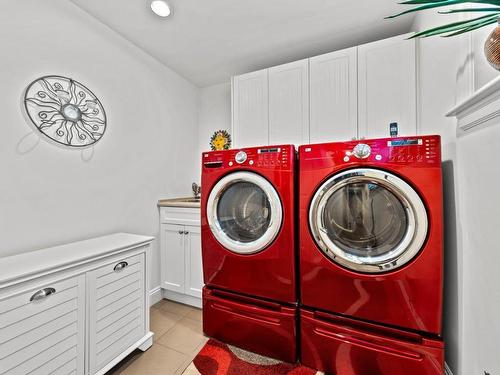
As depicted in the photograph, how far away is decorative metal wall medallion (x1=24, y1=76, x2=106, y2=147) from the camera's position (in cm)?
139

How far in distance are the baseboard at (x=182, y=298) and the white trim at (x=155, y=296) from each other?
0.06 metres

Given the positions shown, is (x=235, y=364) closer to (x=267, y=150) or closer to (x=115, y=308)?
(x=115, y=308)

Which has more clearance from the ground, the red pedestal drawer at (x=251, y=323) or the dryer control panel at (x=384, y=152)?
the dryer control panel at (x=384, y=152)

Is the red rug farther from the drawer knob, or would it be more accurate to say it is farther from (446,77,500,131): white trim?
(446,77,500,131): white trim

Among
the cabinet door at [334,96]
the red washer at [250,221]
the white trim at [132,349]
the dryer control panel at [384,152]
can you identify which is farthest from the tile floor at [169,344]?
the cabinet door at [334,96]

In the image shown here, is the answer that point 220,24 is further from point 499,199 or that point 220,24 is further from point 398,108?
point 499,199

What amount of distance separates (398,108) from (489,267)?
136 centimetres

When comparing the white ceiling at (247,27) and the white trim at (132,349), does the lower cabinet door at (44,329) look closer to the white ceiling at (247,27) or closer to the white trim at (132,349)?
the white trim at (132,349)

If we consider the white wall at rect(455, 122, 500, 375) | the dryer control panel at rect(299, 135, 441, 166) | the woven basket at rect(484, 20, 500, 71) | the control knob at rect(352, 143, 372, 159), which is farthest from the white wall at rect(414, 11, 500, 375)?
the control knob at rect(352, 143, 372, 159)

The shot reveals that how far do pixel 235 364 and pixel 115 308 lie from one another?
0.83 meters

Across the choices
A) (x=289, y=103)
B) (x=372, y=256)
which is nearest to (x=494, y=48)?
(x=372, y=256)

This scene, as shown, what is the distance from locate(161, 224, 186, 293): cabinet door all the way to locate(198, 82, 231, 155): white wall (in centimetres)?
120

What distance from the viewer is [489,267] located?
81 cm

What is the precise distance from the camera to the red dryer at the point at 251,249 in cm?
139
